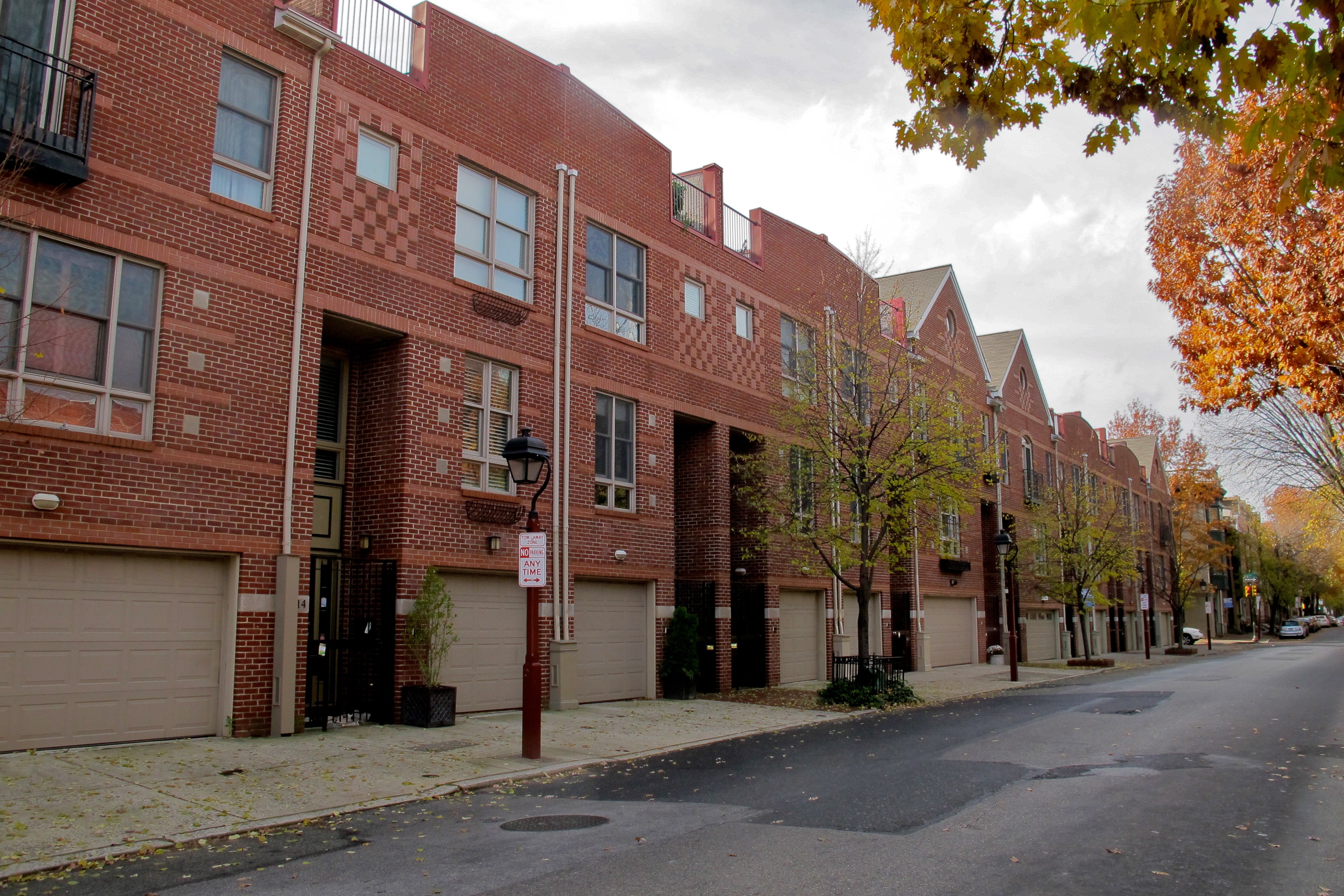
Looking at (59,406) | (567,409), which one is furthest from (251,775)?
(567,409)

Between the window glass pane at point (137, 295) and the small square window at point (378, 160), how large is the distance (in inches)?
151

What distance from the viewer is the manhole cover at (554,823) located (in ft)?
26.2

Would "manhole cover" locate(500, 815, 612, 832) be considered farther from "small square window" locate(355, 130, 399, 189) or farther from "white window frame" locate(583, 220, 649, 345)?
"white window frame" locate(583, 220, 649, 345)

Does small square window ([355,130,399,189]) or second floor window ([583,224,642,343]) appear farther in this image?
second floor window ([583,224,642,343])

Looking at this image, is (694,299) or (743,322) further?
(743,322)

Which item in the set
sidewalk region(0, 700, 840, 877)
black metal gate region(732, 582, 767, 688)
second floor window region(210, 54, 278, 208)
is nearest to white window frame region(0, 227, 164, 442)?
second floor window region(210, 54, 278, 208)

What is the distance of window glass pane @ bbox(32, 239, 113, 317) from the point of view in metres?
11.0

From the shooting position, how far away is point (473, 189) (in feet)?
54.9

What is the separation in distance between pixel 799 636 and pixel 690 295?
8903 millimetres

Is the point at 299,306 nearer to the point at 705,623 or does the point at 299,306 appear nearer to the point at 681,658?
the point at 681,658

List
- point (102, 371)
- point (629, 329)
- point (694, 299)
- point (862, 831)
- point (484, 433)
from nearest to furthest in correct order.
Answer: point (862, 831) < point (102, 371) < point (484, 433) < point (629, 329) < point (694, 299)

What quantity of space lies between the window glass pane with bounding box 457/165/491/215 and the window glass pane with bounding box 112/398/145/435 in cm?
651

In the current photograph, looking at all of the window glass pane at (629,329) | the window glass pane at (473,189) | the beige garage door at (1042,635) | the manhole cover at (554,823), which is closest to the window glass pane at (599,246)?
the window glass pane at (629,329)

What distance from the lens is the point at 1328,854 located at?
23.3ft
